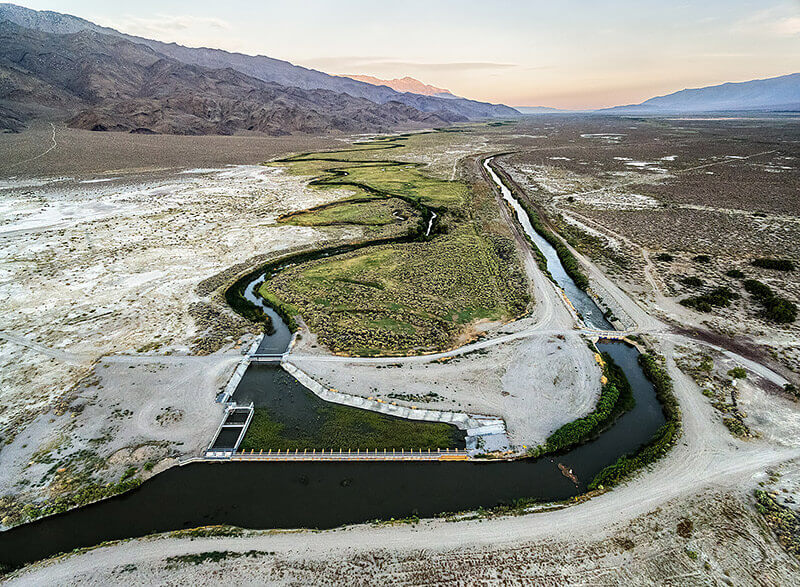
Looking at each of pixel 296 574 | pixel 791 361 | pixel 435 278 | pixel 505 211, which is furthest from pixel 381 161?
pixel 296 574

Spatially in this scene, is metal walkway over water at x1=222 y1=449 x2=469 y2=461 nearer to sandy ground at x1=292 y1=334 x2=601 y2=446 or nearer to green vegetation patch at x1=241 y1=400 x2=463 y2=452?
green vegetation patch at x1=241 y1=400 x2=463 y2=452

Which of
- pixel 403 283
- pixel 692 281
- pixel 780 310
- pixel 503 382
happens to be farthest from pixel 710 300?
pixel 403 283

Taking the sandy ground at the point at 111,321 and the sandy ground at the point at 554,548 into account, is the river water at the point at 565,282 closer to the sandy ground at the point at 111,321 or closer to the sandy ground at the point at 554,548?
the sandy ground at the point at 554,548

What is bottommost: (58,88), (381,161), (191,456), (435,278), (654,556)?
(654,556)

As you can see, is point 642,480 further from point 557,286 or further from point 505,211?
point 505,211

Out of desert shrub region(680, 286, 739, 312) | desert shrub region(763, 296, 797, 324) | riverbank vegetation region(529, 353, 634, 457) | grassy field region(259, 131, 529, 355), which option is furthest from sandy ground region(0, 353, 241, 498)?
desert shrub region(763, 296, 797, 324)

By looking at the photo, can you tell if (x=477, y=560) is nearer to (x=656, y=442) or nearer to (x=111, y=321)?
(x=656, y=442)
